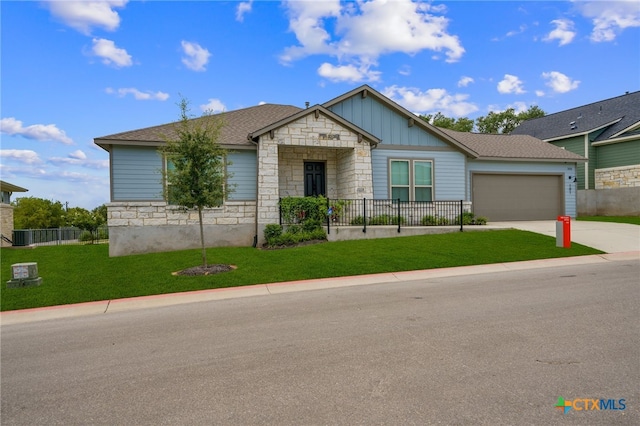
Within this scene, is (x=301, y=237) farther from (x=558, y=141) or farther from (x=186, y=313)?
(x=558, y=141)

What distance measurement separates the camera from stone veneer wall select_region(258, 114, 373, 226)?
14.5m

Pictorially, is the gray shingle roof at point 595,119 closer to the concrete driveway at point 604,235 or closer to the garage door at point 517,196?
the garage door at point 517,196

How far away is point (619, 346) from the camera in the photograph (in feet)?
14.5

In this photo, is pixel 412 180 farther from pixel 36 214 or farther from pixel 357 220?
pixel 36 214

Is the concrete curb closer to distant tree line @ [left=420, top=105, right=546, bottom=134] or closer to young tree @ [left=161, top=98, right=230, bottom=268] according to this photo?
young tree @ [left=161, top=98, right=230, bottom=268]

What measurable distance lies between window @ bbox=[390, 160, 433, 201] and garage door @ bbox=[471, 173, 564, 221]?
2.84m

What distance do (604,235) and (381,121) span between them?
974 cm

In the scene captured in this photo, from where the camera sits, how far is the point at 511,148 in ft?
65.8

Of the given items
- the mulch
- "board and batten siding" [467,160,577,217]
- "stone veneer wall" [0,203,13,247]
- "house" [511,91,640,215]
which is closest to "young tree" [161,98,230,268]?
the mulch

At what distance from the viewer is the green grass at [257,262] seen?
347 inches

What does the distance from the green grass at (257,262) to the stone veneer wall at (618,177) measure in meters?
12.9

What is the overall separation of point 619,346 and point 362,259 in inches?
278

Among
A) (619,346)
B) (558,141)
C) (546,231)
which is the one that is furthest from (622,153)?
(619,346)

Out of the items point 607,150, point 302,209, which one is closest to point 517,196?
point 607,150
